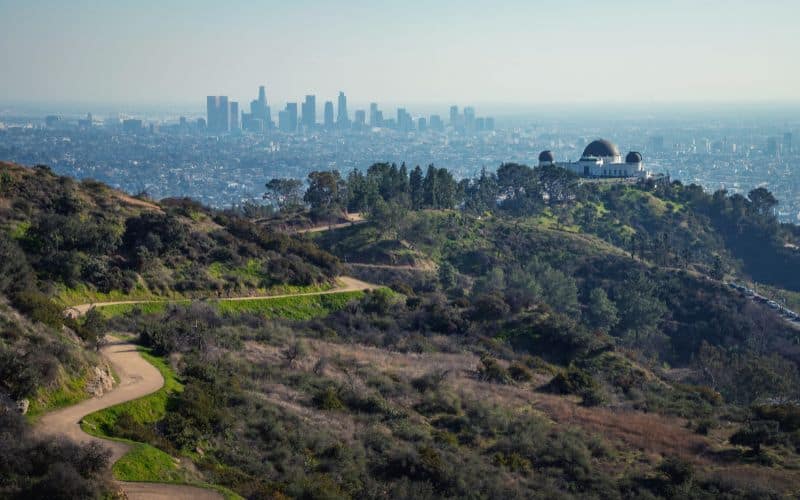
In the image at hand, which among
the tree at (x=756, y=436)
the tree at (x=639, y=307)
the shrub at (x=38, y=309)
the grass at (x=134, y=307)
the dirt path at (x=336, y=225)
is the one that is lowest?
the tree at (x=639, y=307)

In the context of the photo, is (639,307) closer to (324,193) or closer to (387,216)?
(387,216)

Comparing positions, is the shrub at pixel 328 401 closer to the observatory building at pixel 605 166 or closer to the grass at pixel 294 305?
the grass at pixel 294 305

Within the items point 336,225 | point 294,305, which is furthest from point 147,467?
point 336,225

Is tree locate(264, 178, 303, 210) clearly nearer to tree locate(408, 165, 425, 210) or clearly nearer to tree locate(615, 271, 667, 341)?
tree locate(408, 165, 425, 210)

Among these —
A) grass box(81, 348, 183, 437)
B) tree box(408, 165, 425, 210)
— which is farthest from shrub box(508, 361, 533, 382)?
tree box(408, 165, 425, 210)

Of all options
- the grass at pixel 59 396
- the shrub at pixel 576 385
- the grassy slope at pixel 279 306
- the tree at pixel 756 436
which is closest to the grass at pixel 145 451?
the grass at pixel 59 396

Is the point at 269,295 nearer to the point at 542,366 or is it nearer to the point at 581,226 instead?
the point at 542,366

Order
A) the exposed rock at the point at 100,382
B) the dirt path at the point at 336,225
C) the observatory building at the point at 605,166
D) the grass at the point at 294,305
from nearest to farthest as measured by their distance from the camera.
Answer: the exposed rock at the point at 100,382, the grass at the point at 294,305, the dirt path at the point at 336,225, the observatory building at the point at 605,166
